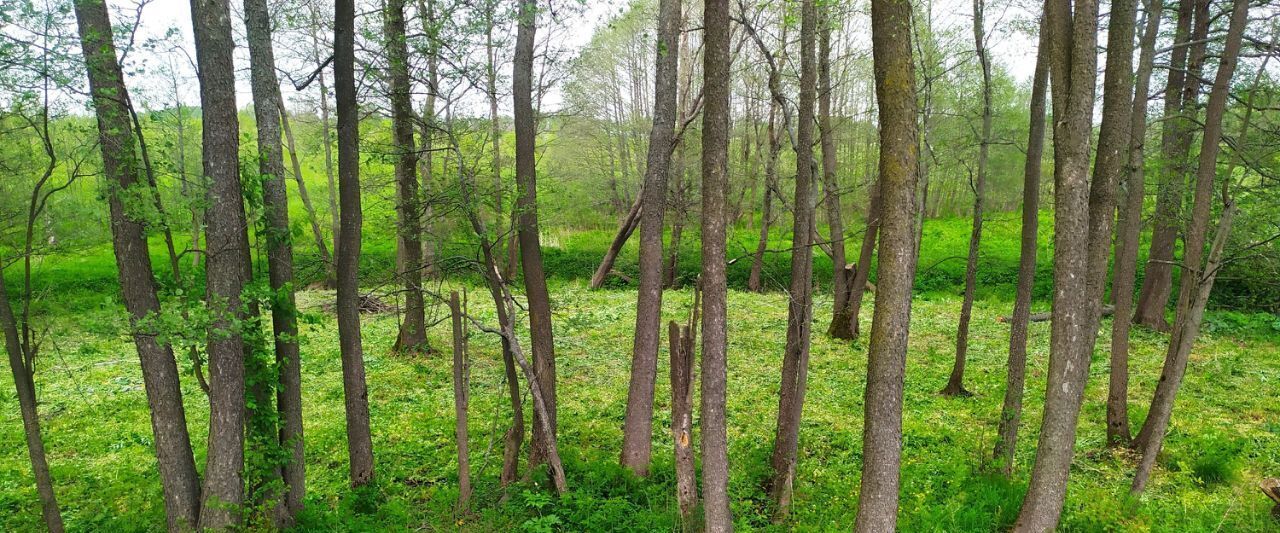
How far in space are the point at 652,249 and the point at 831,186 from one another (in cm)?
532

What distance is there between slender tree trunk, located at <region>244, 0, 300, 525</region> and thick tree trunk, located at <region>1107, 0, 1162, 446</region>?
366 inches

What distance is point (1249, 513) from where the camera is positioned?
241 inches

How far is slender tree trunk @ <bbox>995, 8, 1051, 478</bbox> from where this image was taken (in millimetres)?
7098

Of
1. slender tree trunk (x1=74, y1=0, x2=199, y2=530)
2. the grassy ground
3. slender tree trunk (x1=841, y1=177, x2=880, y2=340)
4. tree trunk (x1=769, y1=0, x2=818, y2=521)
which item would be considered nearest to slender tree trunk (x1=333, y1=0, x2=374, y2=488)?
the grassy ground

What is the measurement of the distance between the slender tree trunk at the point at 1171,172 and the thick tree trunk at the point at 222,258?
42.9 feet

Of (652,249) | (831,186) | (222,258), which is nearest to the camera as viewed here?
(222,258)

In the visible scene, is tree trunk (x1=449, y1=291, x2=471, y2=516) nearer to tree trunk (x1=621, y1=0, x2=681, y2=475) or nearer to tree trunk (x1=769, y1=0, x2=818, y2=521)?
tree trunk (x1=621, y1=0, x2=681, y2=475)

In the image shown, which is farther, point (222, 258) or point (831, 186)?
point (831, 186)

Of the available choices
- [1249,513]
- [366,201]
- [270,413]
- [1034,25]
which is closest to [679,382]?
[270,413]

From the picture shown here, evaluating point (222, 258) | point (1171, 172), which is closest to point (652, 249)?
point (222, 258)

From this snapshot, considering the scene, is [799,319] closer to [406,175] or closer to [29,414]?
[406,175]

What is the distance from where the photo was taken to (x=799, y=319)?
6.89 m

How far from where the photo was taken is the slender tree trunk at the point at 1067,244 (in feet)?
16.2

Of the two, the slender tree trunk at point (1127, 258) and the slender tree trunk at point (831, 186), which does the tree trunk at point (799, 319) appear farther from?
the slender tree trunk at point (1127, 258)
